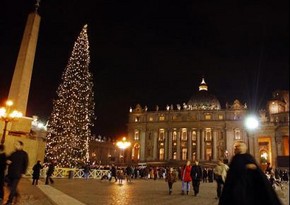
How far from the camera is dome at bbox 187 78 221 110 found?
3783 inches

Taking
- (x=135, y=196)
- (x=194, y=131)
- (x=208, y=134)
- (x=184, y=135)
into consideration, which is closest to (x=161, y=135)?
(x=184, y=135)

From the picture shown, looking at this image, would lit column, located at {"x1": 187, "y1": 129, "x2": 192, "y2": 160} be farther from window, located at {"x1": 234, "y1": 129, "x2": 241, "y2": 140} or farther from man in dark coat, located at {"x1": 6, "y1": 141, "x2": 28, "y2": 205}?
man in dark coat, located at {"x1": 6, "y1": 141, "x2": 28, "y2": 205}

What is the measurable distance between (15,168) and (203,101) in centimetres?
9268

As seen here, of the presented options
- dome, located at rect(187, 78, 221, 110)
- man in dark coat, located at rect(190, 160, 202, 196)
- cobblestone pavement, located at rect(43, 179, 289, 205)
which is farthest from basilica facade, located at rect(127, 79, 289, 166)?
man in dark coat, located at rect(190, 160, 202, 196)

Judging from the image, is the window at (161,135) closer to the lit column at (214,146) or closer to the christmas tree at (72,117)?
the lit column at (214,146)

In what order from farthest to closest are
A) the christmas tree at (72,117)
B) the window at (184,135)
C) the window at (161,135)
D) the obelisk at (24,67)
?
the window at (161,135) < the window at (184,135) < the christmas tree at (72,117) < the obelisk at (24,67)

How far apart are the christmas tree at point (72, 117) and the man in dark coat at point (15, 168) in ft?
81.8

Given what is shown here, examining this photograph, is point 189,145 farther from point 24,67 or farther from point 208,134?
point 24,67

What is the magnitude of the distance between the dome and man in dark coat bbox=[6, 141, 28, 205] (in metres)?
86.7

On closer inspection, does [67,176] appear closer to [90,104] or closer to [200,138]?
[90,104]

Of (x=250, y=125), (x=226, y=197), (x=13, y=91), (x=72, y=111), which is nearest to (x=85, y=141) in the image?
(x=72, y=111)

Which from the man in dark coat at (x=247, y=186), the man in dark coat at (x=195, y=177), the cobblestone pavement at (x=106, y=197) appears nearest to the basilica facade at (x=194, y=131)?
the man in dark coat at (x=195, y=177)

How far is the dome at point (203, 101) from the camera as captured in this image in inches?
3783

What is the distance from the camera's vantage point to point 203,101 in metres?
98.7
